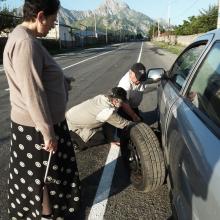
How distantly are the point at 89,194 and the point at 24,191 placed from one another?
3.43 ft

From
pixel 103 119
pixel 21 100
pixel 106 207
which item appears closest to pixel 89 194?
pixel 106 207

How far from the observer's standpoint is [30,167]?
3113mm

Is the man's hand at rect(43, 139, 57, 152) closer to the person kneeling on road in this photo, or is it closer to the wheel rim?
the wheel rim

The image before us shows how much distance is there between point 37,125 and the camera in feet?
8.99

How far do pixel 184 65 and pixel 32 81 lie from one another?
2125mm

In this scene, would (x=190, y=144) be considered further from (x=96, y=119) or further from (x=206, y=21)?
(x=206, y=21)

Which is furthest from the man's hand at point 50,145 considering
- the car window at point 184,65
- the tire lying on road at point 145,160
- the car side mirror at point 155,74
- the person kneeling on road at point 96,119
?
the car side mirror at point 155,74

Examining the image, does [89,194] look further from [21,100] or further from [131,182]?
[21,100]

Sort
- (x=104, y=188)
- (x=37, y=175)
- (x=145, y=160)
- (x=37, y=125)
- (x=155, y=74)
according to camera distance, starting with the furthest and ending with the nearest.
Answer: (x=155, y=74), (x=104, y=188), (x=145, y=160), (x=37, y=175), (x=37, y=125)

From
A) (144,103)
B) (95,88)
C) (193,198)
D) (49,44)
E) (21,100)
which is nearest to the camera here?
(193,198)

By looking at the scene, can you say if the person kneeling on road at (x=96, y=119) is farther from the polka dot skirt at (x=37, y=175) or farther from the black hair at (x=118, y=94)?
the polka dot skirt at (x=37, y=175)

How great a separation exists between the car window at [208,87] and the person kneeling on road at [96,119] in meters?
1.52

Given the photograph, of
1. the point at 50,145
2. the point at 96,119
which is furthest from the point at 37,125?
the point at 96,119

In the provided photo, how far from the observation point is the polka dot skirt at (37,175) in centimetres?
306
